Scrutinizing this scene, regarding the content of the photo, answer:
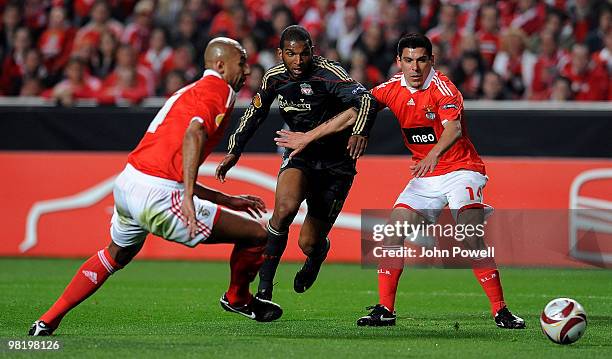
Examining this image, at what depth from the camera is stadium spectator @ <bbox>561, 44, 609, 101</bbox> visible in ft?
50.4

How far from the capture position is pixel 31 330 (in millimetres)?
7824

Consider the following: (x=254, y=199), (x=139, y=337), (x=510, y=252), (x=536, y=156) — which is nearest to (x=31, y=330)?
(x=139, y=337)

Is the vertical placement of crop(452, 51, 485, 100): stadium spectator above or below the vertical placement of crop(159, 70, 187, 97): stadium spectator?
above

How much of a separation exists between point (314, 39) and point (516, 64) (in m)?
3.07

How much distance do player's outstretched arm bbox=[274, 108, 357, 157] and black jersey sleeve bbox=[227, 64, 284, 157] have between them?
0.43 m

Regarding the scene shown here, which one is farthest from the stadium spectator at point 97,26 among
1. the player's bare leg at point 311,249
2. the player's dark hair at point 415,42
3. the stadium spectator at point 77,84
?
the player's dark hair at point 415,42

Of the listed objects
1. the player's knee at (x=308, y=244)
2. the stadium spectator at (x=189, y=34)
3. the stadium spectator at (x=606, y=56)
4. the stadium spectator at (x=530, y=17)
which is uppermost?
the stadium spectator at (x=530, y=17)

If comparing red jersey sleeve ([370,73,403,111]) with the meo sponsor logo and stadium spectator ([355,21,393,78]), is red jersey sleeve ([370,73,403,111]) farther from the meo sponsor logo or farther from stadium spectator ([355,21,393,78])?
stadium spectator ([355,21,393,78])

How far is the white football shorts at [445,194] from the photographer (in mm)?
8805

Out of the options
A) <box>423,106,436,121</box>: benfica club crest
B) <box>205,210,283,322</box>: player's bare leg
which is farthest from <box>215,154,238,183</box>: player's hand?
<box>423,106,436,121</box>: benfica club crest

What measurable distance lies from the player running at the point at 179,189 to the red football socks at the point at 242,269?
22cm

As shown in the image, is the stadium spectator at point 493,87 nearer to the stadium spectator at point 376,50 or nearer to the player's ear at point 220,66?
the stadium spectator at point 376,50

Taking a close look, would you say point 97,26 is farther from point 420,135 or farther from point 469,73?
point 420,135

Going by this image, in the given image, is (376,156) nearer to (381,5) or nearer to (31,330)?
(381,5)
